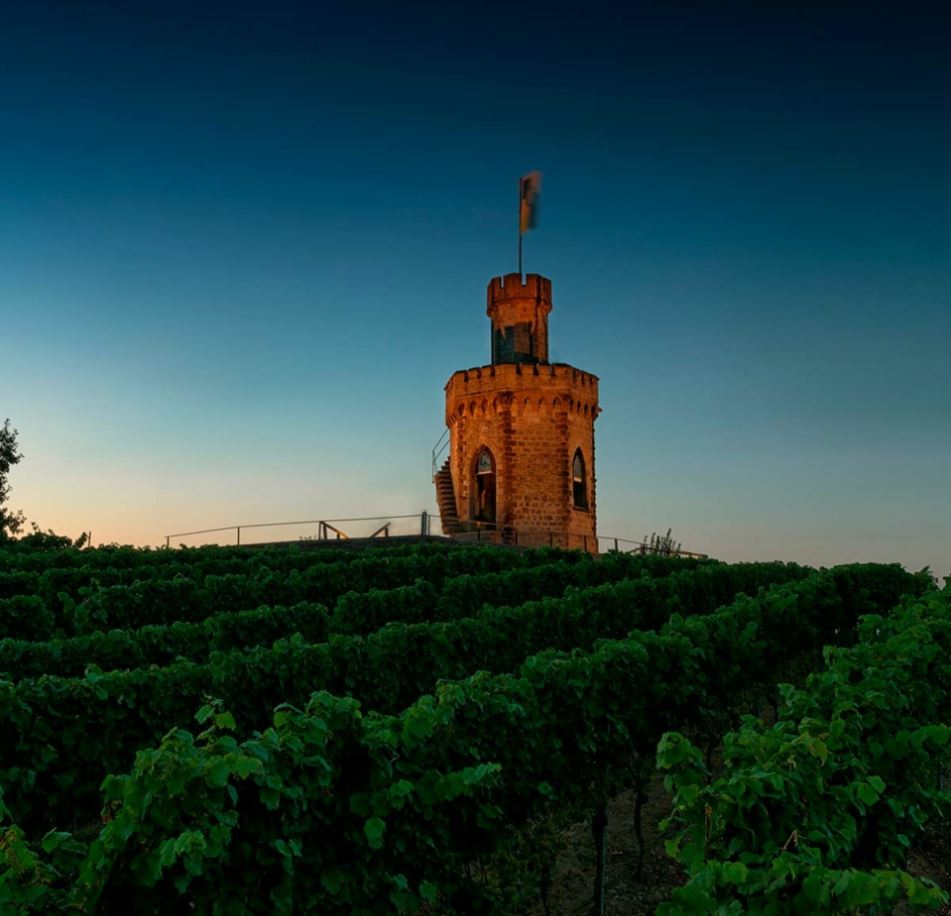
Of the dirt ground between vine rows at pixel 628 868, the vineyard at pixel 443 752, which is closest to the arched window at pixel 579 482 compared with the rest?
the vineyard at pixel 443 752

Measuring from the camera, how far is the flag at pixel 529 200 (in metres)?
42.2

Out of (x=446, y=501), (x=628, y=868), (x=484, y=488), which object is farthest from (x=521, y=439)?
(x=628, y=868)

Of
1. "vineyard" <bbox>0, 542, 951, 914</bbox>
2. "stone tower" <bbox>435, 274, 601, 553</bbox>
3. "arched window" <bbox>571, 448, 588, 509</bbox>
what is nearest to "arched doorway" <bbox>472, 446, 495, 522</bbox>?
"stone tower" <bbox>435, 274, 601, 553</bbox>

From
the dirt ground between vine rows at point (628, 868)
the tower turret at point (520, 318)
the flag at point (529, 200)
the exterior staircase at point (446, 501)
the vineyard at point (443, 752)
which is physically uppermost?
the flag at point (529, 200)

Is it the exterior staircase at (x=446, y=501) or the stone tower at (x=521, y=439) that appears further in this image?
the exterior staircase at (x=446, y=501)

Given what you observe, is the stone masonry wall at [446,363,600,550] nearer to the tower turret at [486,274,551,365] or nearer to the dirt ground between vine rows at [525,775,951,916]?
the tower turret at [486,274,551,365]

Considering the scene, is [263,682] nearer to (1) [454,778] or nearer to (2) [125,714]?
(2) [125,714]

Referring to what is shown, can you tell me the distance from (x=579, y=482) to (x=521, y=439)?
3506 millimetres

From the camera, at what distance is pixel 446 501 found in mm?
39094

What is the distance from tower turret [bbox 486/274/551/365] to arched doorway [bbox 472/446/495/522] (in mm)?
4575

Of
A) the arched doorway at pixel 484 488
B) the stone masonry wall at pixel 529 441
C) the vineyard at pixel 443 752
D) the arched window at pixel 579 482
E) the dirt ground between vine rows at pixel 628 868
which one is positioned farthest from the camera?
the arched window at pixel 579 482

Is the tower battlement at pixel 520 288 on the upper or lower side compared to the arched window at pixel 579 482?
upper

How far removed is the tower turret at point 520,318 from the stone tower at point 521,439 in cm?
4

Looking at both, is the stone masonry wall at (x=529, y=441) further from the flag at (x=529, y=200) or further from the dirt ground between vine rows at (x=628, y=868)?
the dirt ground between vine rows at (x=628, y=868)
